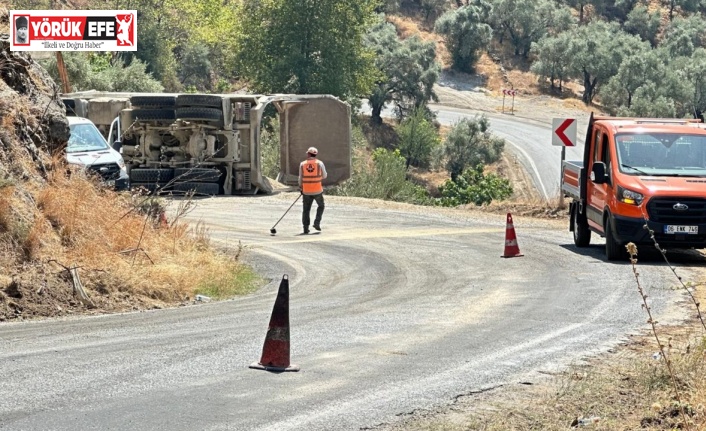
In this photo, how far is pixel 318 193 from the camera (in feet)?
79.6

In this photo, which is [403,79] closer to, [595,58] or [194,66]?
[194,66]

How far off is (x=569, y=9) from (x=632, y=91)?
26.7 metres

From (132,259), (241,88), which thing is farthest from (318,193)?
(241,88)

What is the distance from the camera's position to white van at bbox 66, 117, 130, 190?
22547mm

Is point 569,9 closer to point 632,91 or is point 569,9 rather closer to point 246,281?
point 632,91

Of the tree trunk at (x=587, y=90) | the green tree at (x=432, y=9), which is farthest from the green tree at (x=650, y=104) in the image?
the green tree at (x=432, y=9)

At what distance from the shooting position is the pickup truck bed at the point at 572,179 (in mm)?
21797

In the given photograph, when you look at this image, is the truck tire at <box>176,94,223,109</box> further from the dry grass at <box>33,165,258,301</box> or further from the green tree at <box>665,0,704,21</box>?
the green tree at <box>665,0,704,21</box>

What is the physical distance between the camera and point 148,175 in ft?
102

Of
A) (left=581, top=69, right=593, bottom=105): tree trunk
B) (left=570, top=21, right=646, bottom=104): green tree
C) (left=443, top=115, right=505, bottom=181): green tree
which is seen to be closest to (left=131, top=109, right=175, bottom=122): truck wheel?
(left=443, top=115, right=505, bottom=181): green tree

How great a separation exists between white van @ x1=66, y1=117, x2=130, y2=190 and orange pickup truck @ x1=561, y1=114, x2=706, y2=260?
27.4 ft

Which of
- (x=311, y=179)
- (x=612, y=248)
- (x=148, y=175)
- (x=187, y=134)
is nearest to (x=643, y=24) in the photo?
(x=187, y=134)

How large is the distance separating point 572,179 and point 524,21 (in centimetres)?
8340

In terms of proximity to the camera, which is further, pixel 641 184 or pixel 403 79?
pixel 403 79
